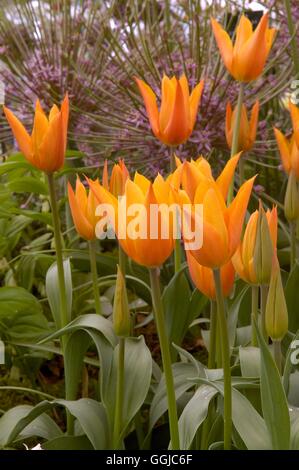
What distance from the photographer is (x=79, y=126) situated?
1.40 metres

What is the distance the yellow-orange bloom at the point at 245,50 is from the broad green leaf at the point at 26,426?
17.7 inches

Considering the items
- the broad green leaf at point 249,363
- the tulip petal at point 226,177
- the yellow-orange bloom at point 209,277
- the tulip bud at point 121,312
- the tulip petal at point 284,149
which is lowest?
the broad green leaf at point 249,363

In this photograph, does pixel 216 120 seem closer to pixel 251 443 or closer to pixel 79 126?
pixel 79 126

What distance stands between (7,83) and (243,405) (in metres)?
0.94

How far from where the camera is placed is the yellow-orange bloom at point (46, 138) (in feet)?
2.62

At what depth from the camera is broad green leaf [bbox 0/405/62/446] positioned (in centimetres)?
87

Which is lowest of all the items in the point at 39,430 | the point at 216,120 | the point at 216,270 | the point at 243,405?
the point at 39,430

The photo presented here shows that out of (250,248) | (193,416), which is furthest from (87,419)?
(250,248)

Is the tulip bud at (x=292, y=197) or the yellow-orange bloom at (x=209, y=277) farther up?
the tulip bud at (x=292, y=197)

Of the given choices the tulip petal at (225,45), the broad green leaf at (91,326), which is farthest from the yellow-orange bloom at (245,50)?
the broad green leaf at (91,326)

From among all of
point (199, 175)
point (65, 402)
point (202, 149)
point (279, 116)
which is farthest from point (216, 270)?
point (279, 116)

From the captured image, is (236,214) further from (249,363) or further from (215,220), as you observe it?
(249,363)

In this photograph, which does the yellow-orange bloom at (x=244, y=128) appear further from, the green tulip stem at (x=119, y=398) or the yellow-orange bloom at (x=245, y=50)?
the green tulip stem at (x=119, y=398)

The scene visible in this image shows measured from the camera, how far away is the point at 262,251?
675 millimetres
